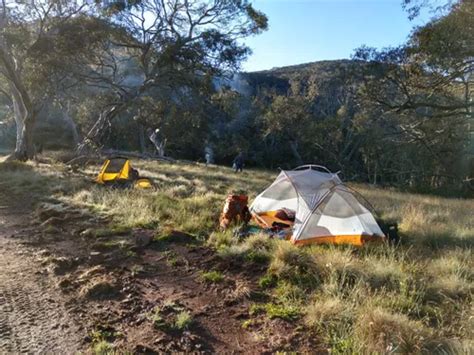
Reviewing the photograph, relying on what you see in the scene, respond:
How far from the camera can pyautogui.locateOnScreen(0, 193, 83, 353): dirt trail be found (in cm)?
394

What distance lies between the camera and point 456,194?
2812 cm

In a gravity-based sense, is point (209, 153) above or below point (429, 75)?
below

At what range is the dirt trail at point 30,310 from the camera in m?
3.94

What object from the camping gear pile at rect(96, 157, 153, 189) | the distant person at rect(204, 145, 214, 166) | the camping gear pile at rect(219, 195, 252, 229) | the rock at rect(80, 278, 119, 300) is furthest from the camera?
the distant person at rect(204, 145, 214, 166)

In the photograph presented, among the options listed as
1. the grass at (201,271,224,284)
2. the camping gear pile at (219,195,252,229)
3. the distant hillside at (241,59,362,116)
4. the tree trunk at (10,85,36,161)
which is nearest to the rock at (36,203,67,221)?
the camping gear pile at (219,195,252,229)

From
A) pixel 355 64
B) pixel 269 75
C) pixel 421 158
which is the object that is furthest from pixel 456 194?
pixel 269 75

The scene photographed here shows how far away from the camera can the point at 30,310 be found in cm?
462

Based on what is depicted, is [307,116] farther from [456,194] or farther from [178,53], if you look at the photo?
[178,53]

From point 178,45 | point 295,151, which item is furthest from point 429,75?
point 295,151

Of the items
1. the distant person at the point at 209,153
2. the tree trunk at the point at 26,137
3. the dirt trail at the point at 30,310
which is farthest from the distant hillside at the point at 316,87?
the dirt trail at the point at 30,310

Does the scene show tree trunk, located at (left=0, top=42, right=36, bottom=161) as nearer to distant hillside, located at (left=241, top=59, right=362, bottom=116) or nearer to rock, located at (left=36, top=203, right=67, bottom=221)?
rock, located at (left=36, top=203, right=67, bottom=221)

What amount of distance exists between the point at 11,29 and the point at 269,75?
43.6 m

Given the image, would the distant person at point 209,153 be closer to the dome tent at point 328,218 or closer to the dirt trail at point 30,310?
the dome tent at point 328,218

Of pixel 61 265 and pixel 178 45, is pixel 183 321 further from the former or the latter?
pixel 178 45
